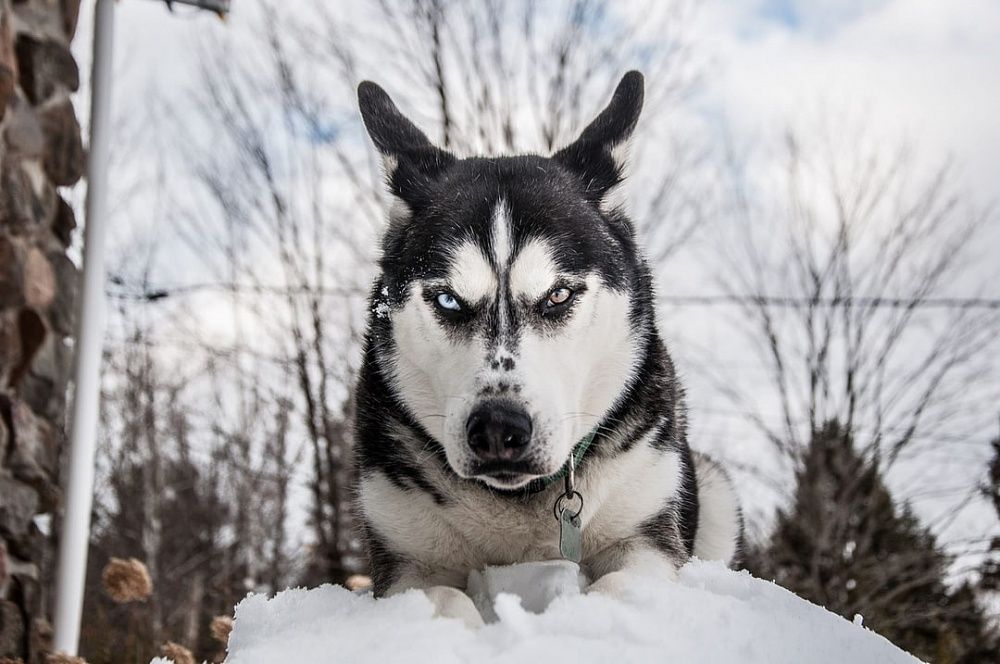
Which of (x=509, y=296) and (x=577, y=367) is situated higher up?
(x=509, y=296)

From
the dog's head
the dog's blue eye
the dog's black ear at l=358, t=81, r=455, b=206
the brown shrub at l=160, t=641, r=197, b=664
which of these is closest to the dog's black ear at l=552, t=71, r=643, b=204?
the dog's head

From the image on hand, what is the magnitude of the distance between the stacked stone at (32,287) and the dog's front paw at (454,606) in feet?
8.68

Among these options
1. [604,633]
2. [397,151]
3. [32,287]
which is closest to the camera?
[604,633]

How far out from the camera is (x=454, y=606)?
2.15 m

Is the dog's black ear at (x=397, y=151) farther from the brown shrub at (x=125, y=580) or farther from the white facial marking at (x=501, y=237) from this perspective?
the brown shrub at (x=125, y=580)

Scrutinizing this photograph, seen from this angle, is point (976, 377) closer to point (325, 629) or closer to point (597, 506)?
point (597, 506)

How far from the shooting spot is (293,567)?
643 inches

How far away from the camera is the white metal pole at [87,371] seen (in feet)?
15.3

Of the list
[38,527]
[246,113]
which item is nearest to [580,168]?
[38,527]

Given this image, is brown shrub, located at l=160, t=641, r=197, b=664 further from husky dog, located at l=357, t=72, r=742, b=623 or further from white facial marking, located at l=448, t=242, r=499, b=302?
white facial marking, located at l=448, t=242, r=499, b=302

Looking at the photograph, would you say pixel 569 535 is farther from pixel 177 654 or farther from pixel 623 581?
pixel 177 654

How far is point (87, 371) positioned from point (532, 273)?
333cm

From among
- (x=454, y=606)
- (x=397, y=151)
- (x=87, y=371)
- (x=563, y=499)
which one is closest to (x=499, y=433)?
(x=454, y=606)

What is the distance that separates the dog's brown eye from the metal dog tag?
554 mm
